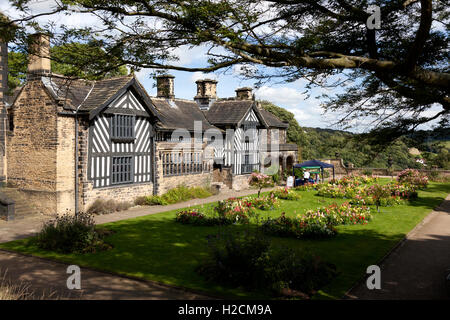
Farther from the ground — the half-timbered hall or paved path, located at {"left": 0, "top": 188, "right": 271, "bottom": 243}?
the half-timbered hall

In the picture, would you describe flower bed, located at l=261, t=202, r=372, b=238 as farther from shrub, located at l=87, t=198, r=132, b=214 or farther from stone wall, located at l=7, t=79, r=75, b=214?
stone wall, located at l=7, t=79, r=75, b=214

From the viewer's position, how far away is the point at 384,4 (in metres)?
7.32

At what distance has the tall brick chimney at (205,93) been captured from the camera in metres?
30.9

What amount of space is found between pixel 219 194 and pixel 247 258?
17.5 metres

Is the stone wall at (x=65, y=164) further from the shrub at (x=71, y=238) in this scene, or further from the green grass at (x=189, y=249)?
the shrub at (x=71, y=238)

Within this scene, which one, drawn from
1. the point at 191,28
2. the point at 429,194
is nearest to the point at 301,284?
the point at 191,28

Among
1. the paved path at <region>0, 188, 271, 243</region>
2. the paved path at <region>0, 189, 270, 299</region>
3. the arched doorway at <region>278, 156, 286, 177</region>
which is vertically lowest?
the paved path at <region>0, 188, 271, 243</region>

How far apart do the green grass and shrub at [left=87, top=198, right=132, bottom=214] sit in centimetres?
265

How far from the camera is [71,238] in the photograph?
11.3 metres

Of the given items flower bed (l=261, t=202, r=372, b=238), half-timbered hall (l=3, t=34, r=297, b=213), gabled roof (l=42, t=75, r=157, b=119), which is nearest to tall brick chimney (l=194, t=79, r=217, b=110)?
half-timbered hall (l=3, t=34, r=297, b=213)

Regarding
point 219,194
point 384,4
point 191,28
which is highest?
point 384,4

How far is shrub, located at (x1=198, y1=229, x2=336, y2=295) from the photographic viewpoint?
7.69m
